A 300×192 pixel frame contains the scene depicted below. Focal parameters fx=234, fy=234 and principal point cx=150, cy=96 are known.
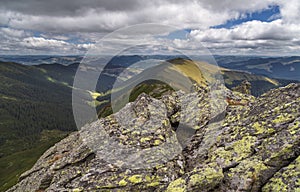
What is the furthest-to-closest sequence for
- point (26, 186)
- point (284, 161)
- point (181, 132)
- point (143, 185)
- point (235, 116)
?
point (26, 186) < point (181, 132) < point (235, 116) < point (143, 185) < point (284, 161)

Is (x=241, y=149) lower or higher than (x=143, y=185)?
higher

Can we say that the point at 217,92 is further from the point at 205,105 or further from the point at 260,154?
the point at 260,154

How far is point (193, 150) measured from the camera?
2025 cm

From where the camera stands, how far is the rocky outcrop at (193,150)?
14359mm

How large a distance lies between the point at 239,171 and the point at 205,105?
10.9 meters

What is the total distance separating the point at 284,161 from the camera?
45.9 ft

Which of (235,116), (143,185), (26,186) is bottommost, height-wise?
(26,186)

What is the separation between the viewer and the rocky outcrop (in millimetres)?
14359

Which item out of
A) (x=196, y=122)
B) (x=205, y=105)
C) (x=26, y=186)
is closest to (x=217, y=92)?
(x=205, y=105)

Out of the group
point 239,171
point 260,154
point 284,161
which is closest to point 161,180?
point 239,171

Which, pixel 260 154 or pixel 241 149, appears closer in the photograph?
pixel 260 154

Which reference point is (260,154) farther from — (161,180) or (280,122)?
(161,180)

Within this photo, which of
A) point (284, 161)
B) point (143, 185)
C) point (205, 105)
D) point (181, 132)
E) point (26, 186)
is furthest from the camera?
point (26, 186)

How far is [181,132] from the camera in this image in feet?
75.4
